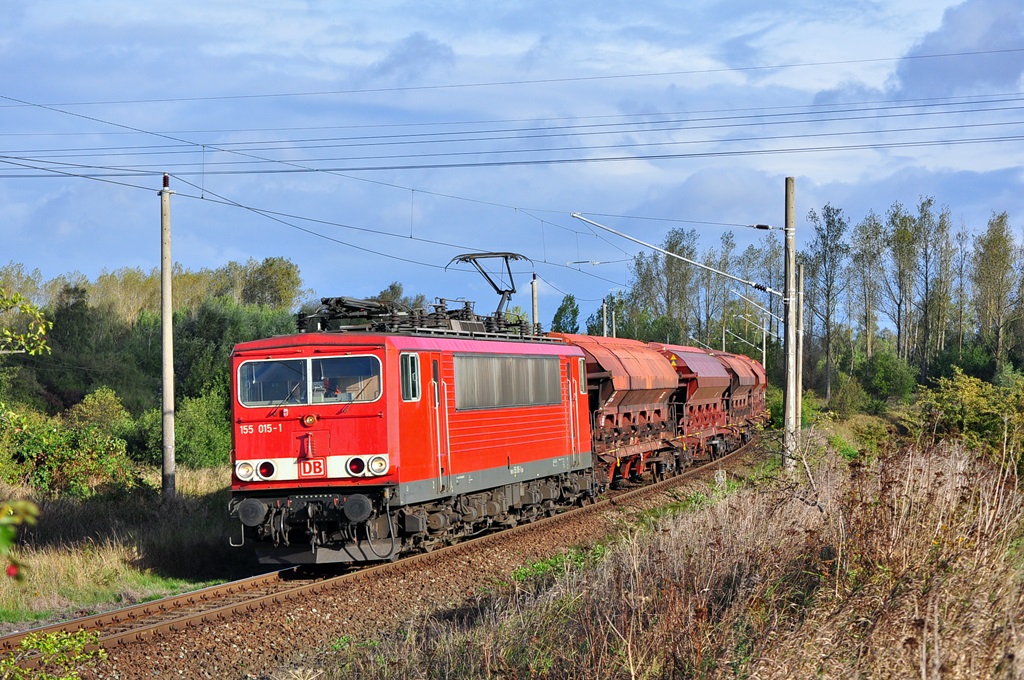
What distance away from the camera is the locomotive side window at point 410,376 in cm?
1416

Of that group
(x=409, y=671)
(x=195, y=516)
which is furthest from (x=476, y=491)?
(x=409, y=671)

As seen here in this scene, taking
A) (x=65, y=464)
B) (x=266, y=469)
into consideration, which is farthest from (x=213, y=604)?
(x=65, y=464)

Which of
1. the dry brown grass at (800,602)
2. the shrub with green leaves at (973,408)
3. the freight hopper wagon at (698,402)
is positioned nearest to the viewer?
the dry brown grass at (800,602)

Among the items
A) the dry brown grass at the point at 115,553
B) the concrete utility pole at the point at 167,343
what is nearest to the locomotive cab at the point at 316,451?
the dry brown grass at the point at 115,553

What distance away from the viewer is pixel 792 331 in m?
22.4

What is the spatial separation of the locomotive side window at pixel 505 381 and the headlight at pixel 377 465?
2097mm

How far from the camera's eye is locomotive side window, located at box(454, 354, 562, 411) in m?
15.8

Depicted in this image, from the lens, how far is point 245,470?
14031 mm

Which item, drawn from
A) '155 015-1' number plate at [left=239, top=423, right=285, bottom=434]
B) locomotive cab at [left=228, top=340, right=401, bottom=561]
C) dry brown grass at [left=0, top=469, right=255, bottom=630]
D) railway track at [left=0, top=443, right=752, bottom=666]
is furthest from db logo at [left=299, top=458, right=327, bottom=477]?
dry brown grass at [left=0, top=469, right=255, bottom=630]

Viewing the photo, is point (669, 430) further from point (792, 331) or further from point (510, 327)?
point (510, 327)

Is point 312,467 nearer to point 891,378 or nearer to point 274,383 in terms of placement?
point 274,383

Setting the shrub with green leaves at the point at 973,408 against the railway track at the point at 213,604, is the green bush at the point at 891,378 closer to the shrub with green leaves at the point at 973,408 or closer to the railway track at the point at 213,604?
the shrub with green leaves at the point at 973,408

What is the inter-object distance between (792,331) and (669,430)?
631 centimetres

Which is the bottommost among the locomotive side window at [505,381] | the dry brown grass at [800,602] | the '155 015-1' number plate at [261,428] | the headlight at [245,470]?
the dry brown grass at [800,602]
